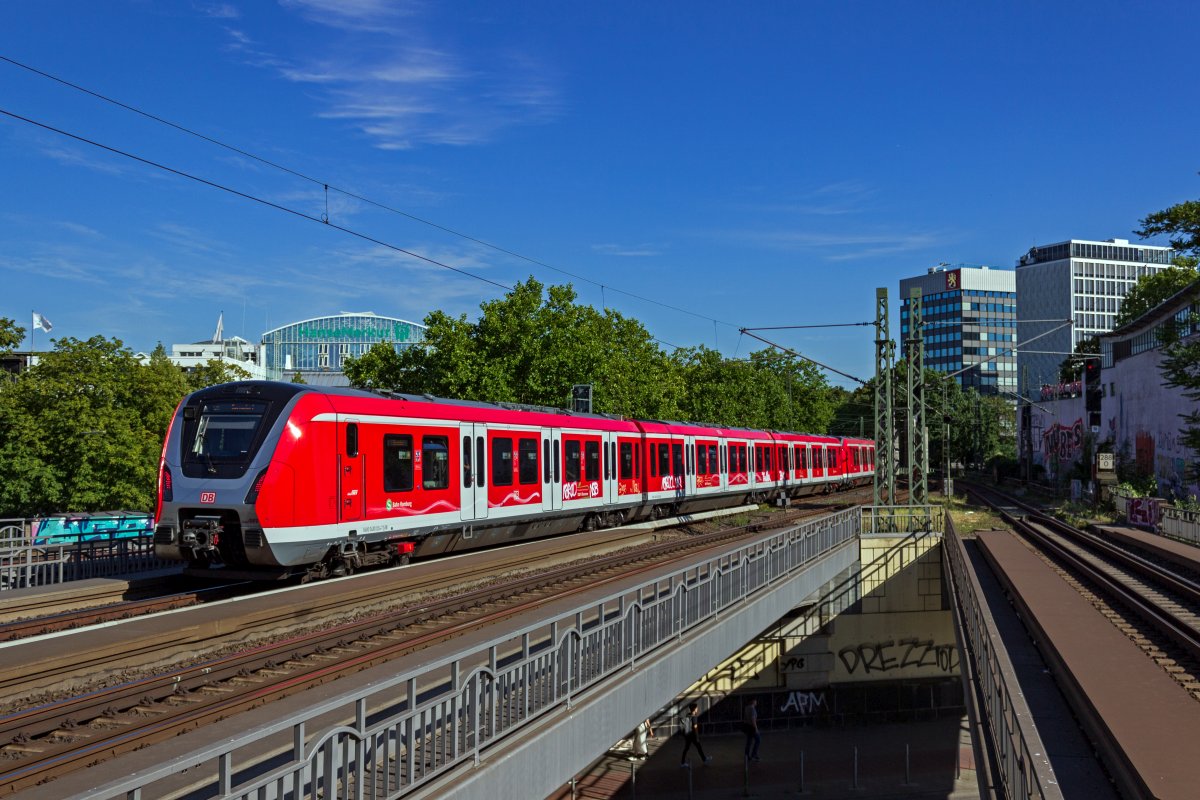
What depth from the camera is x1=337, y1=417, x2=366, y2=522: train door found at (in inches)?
657

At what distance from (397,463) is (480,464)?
3.10 meters

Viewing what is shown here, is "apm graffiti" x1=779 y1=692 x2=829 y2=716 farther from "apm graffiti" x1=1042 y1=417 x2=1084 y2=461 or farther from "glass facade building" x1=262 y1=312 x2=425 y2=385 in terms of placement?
"glass facade building" x1=262 y1=312 x2=425 y2=385

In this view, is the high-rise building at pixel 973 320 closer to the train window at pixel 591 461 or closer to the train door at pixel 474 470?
the train window at pixel 591 461

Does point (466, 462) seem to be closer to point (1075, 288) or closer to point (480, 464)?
point (480, 464)

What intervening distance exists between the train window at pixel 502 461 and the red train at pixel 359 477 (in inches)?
0.9

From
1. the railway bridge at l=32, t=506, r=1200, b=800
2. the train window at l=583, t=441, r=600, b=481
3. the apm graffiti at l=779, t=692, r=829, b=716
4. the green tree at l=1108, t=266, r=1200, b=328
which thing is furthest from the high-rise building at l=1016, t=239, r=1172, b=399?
the railway bridge at l=32, t=506, r=1200, b=800

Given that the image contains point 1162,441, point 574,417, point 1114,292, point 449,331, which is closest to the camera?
point 574,417

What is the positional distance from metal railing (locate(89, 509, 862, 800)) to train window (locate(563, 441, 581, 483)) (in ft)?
35.8

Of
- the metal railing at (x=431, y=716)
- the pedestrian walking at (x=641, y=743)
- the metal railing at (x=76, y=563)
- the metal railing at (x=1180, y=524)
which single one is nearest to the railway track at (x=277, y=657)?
the metal railing at (x=431, y=716)

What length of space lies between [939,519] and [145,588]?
24585 millimetres

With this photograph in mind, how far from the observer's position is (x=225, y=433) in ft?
51.8

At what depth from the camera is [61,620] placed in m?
13.6

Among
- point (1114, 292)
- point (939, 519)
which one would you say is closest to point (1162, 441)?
point (939, 519)

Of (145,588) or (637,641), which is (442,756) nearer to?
(637,641)
